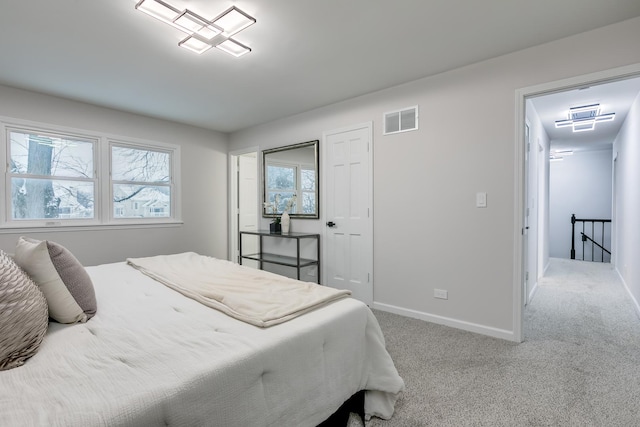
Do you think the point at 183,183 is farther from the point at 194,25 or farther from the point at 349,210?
the point at 194,25

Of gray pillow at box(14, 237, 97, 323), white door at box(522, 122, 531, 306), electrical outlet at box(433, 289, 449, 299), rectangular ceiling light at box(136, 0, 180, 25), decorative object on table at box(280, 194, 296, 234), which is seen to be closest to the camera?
gray pillow at box(14, 237, 97, 323)

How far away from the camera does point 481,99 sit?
2.82 meters

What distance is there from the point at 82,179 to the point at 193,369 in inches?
157

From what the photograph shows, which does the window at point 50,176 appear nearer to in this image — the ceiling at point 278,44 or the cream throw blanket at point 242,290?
the ceiling at point 278,44

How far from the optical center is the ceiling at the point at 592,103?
3.40 meters

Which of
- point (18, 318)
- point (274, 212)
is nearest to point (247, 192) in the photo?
point (274, 212)

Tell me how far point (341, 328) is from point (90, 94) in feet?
12.8

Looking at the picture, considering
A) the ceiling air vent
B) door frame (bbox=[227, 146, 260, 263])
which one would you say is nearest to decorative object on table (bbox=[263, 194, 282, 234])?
door frame (bbox=[227, 146, 260, 263])

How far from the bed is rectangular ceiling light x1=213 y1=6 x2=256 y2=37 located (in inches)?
70.4

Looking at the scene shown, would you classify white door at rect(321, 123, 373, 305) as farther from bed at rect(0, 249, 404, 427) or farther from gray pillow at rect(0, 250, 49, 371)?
gray pillow at rect(0, 250, 49, 371)

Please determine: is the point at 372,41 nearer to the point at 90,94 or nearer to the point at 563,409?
the point at 563,409

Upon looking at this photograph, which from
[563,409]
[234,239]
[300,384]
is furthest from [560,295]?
[234,239]

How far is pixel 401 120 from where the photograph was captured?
333cm

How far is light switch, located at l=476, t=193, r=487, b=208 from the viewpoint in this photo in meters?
2.81
